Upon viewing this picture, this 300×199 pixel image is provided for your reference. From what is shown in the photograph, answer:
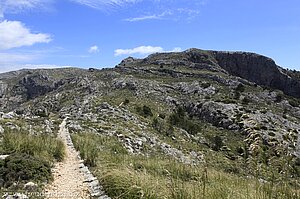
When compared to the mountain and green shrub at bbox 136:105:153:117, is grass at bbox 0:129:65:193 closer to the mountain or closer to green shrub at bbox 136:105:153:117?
the mountain

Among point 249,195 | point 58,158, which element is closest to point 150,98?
point 58,158

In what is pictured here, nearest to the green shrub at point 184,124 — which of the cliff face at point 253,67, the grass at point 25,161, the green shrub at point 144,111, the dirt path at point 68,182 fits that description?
the green shrub at point 144,111

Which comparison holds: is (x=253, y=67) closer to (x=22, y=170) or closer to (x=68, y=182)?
(x=68, y=182)

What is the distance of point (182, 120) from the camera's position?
162ft

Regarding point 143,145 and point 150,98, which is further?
point 150,98

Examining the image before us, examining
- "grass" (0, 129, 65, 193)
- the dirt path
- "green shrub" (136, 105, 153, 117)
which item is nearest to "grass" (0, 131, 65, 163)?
"grass" (0, 129, 65, 193)

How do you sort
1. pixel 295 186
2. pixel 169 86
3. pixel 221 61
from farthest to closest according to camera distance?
pixel 221 61, pixel 169 86, pixel 295 186

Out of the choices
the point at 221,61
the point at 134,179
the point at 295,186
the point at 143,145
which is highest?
the point at 221,61

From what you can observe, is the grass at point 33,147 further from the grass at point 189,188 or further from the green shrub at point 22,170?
the grass at point 189,188

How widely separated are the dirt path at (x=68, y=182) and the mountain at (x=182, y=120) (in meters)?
0.70

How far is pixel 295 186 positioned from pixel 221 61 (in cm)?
12752

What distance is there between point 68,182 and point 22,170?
4.76ft

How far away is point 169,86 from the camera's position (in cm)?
7144

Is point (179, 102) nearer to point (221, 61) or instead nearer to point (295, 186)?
point (295, 186)
